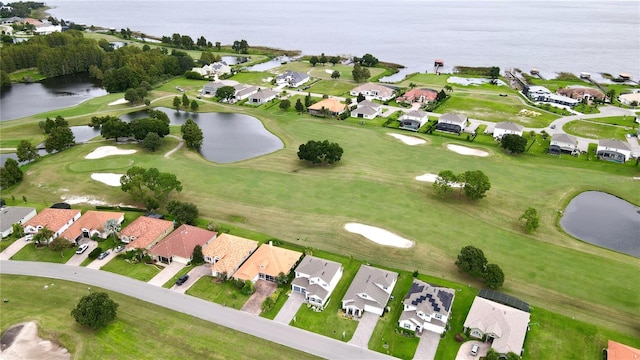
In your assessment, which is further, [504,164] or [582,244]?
[504,164]

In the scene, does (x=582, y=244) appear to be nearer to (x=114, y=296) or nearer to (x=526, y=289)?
(x=526, y=289)

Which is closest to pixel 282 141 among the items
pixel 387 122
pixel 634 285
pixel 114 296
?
pixel 387 122

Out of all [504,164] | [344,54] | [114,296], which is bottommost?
[114,296]

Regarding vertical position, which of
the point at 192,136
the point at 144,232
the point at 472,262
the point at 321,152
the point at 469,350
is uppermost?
the point at 192,136

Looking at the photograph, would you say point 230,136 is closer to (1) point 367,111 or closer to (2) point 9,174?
(1) point 367,111

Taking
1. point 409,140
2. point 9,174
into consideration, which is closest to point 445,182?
point 409,140

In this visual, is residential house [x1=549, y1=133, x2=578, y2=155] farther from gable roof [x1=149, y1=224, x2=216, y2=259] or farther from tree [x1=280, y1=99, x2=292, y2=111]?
gable roof [x1=149, y1=224, x2=216, y2=259]

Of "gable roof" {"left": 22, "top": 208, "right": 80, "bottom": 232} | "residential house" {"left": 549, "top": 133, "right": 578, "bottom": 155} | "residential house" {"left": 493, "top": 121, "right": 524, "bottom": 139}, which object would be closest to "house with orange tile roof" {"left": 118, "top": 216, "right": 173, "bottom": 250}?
"gable roof" {"left": 22, "top": 208, "right": 80, "bottom": 232}
